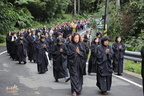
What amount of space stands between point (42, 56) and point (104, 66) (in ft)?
14.7

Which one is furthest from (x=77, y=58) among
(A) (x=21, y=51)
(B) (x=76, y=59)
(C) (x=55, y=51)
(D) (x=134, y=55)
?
(A) (x=21, y=51)

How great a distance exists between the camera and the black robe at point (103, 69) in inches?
304

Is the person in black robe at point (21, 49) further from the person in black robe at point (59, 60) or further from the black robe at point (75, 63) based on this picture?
the black robe at point (75, 63)

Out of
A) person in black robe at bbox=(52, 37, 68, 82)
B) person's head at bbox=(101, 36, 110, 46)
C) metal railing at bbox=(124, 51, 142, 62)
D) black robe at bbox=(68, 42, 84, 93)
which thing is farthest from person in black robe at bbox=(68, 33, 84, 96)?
metal railing at bbox=(124, 51, 142, 62)

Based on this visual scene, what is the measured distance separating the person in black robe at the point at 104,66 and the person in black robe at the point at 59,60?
7.54 feet

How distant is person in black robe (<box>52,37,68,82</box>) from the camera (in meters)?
9.79

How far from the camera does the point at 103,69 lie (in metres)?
7.76

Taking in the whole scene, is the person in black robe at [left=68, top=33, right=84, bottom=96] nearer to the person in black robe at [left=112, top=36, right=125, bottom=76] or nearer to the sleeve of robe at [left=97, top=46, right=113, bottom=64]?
the sleeve of robe at [left=97, top=46, right=113, bottom=64]

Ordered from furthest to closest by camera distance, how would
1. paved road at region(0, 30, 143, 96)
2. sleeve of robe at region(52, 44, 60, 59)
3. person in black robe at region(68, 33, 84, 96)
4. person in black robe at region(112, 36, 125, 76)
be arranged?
person in black robe at region(112, 36, 125, 76) < sleeve of robe at region(52, 44, 60, 59) < paved road at region(0, 30, 143, 96) < person in black robe at region(68, 33, 84, 96)

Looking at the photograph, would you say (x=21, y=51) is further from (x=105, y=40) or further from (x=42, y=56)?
(x=105, y=40)

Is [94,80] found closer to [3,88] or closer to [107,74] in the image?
[107,74]

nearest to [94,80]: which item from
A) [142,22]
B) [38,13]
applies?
[142,22]

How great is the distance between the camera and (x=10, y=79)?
1012 centimetres

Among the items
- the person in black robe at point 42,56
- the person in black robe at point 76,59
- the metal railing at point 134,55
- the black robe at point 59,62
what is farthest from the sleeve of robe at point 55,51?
the metal railing at point 134,55
